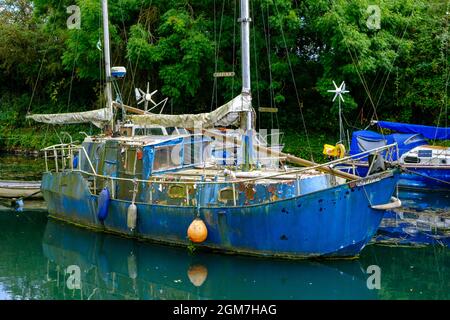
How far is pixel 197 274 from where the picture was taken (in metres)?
15.0

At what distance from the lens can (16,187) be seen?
23734 millimetres

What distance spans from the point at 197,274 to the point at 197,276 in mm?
120

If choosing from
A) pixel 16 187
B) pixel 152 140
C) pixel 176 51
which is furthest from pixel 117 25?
pixel 152 140

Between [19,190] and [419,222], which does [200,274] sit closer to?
[419,222]

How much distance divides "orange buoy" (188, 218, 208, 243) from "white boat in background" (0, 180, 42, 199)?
9.56m

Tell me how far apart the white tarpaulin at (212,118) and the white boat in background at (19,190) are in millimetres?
7363

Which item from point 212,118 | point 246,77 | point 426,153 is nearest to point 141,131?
point 212,118

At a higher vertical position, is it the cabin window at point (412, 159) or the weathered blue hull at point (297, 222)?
the cabin window at point (412, 159)

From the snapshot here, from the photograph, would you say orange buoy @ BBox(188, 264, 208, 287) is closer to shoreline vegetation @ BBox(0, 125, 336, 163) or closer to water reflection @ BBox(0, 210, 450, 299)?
water reflection @ BBox(0, 210, 450, 299)

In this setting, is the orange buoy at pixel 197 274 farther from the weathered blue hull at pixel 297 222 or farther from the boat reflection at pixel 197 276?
the weathered blue hull at pixel 297 222

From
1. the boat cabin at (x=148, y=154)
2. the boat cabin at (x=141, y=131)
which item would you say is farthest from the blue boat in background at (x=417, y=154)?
the boat cabin at (x=148, y=154)

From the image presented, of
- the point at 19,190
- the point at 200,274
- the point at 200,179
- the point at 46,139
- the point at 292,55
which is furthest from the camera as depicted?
the point at 46,139

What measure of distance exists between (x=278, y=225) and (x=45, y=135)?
1144 inches

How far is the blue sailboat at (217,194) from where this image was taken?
14.6m
